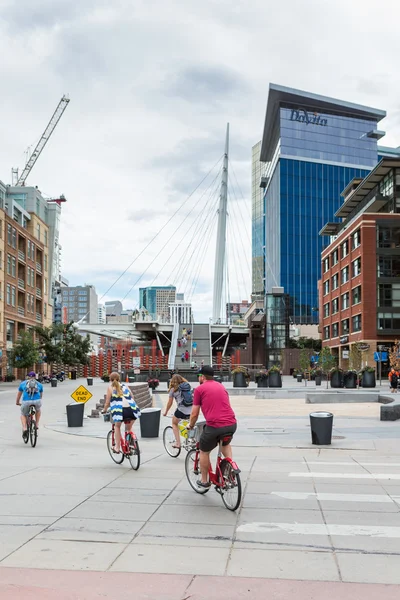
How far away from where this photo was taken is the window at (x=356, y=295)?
234 ft

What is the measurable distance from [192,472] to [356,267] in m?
65.3

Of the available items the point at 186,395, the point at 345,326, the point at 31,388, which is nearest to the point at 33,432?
the point at 31,388

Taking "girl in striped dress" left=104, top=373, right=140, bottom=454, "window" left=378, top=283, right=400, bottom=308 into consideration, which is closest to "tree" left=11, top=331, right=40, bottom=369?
"window" left=378, top=283, right=400, bottom=308

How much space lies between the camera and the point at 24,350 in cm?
6288

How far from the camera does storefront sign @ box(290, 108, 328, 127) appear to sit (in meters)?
153

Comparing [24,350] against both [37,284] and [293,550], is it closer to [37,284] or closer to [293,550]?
[37,284]

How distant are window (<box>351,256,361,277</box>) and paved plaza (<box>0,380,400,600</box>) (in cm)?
5898

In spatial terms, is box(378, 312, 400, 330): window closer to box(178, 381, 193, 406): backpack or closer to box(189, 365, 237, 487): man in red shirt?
box(178, 381, 193, 406): backpack

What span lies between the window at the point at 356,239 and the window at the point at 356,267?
152 centimetres

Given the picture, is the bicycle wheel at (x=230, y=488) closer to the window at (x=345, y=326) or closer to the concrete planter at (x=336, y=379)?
the concrete planter at (x=336, y=379)

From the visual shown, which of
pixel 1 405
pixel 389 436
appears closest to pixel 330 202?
pixel 1 405

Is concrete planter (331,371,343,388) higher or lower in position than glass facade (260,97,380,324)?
lower

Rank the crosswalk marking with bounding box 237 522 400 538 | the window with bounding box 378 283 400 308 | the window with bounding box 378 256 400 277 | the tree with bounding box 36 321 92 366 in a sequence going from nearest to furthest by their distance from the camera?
the crosswalk marking with bounding box 237 522 400 538
the window with bounding box 378 256 400 277
the window with bounding box 378 283 400 308
the tree with bounding box 36 321 92 366

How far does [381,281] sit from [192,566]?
6578 centimetres
